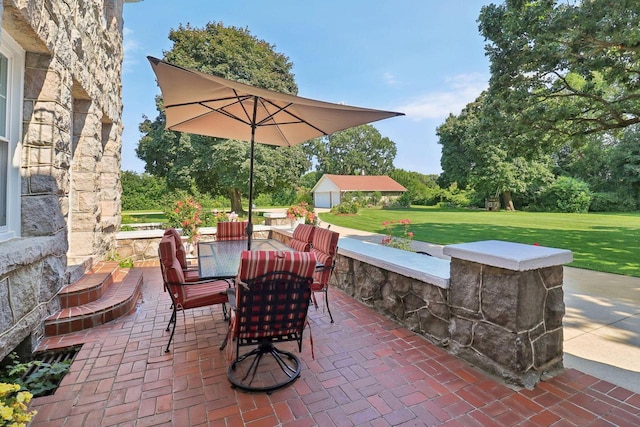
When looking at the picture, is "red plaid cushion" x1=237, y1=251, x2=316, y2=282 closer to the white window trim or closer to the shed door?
the white window trim

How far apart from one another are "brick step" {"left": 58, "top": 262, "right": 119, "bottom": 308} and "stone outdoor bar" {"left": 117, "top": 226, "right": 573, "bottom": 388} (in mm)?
3434

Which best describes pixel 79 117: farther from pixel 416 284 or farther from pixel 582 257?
pixel 582 257

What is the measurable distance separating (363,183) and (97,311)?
108 feet

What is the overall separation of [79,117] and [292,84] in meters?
13.7

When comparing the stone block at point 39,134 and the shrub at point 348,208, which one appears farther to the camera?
the shrub at point 348,208

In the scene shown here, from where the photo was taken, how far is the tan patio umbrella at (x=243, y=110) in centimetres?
275

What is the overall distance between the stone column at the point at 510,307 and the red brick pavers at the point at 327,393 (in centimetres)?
14

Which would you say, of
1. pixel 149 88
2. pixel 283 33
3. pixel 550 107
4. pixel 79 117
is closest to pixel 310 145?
pixel 283 33

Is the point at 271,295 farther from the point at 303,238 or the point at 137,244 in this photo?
the point at 137,244

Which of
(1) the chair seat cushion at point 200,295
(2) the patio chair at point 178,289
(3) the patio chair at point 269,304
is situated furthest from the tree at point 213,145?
(3) the patio chair at point 269,304

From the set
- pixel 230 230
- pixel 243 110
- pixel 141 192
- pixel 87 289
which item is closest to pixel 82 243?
pixel 87 289

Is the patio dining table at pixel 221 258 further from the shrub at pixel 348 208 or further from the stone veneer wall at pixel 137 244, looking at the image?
the shrub at pixel 348 208

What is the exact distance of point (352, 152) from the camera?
48.3 m

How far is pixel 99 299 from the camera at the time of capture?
12.3 feet
